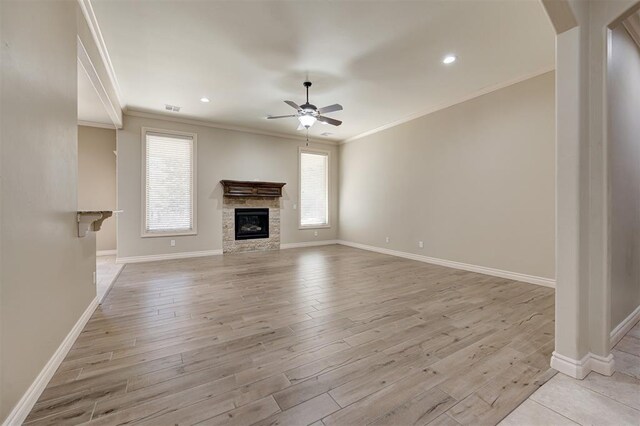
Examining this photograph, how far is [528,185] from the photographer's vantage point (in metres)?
4.07

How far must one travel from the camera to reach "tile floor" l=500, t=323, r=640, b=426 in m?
1.47

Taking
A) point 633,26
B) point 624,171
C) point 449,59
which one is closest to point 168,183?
point 449,59

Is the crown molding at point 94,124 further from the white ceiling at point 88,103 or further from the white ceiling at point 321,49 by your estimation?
the white ceiling at point 321,49

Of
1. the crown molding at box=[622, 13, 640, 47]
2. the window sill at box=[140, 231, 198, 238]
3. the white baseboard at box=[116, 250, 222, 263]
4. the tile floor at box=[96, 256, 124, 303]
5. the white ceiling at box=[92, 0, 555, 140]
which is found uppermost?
the white ceiling at box=[92, 0, 555, 140]

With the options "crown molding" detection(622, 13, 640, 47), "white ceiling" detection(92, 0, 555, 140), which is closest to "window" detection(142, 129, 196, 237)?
"white ceiling" detection(92, 0, 555, 140)

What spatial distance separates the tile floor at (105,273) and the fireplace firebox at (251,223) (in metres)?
2.49

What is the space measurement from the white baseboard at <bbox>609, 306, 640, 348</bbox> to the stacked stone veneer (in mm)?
6150

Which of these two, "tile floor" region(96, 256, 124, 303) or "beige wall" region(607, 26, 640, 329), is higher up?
"beige wall" region(607, 26, 640, 329)

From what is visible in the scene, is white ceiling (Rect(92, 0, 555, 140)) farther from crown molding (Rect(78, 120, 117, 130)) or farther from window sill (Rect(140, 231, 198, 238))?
window sill (Rect(140, 231, 198, 238))

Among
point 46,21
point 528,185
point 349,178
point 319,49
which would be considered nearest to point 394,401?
point 46,21

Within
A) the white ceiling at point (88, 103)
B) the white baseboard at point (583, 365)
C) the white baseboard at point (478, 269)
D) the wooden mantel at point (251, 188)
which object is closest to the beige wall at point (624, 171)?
the white baseboard at point (583, 365)

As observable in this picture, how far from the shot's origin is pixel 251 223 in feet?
22.9

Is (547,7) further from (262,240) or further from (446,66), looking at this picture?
(262,240)

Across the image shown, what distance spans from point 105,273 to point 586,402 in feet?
19.7
